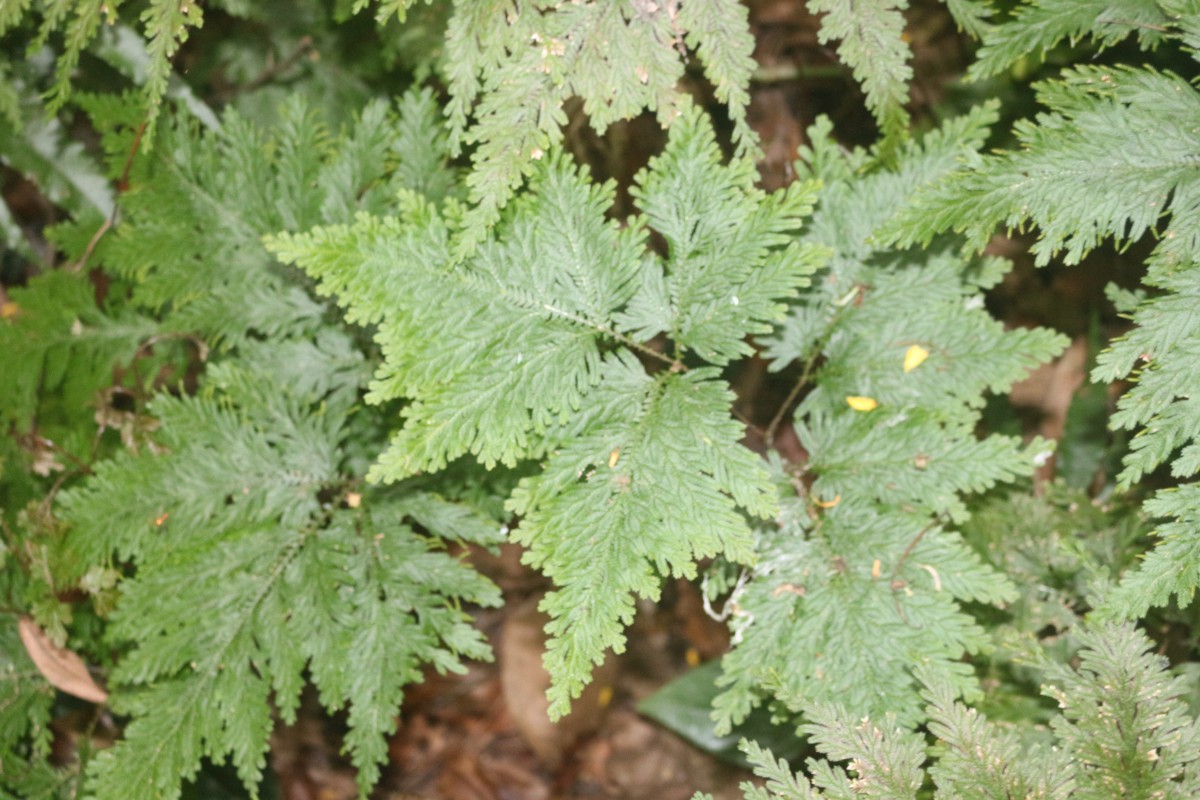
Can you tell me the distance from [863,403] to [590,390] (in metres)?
0.67

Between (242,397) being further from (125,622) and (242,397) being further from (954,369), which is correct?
(954,369)

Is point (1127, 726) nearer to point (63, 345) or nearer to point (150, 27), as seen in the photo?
point (150, 27)

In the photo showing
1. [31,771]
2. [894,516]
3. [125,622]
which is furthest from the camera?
[31,771]

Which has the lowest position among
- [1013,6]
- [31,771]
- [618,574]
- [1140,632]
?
[31,771]

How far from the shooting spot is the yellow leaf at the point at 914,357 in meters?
1.85

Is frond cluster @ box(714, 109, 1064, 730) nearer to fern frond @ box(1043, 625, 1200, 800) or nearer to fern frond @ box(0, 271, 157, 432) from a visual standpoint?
fern frond @ box(1043, 625, 1200, 800)

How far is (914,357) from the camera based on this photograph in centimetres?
185

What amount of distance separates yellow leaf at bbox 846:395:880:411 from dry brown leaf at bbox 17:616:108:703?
7.01 feet

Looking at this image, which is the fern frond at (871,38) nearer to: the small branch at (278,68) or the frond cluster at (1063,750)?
the frond cluster at (1063,750)

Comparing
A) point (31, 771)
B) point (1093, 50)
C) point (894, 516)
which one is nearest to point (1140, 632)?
point (894, 516)

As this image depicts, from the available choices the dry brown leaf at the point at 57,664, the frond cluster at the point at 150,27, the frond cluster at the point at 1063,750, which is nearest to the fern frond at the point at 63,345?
the dry brown leaf at the point at 57,664

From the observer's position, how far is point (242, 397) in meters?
2.04

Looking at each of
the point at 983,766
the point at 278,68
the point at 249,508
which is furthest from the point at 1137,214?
the point at 278,68

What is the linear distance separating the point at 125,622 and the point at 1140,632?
209 centimetres
